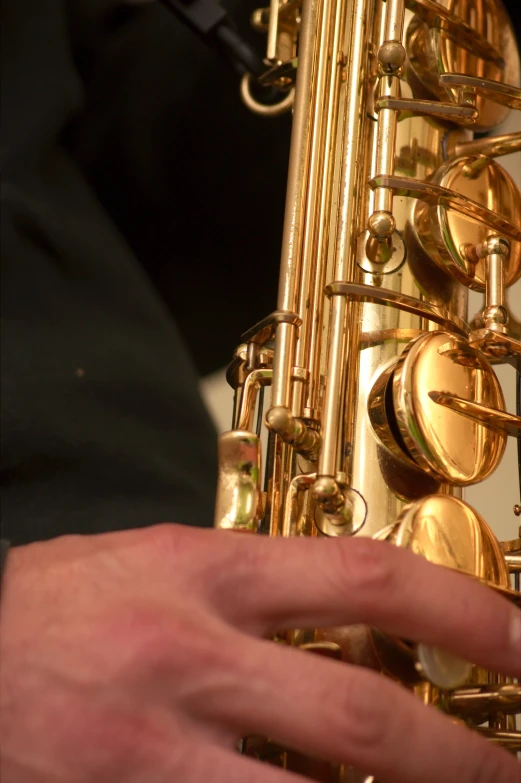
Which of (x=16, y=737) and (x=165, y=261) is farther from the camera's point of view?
(x=165, y=261)

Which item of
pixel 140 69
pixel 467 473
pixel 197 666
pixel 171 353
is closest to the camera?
pixel 197 666

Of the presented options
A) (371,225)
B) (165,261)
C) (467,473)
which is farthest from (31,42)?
(467,473)

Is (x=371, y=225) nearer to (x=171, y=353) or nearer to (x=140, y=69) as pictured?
(x=171, y=353)

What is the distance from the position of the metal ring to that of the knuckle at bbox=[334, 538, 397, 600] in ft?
1.50

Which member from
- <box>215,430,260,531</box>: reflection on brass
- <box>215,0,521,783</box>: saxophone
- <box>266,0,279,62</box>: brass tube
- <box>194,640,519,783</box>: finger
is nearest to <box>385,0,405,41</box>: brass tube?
<box>215,0,521,783</box>: saxophone

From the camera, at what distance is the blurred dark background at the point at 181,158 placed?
1006 millimetres

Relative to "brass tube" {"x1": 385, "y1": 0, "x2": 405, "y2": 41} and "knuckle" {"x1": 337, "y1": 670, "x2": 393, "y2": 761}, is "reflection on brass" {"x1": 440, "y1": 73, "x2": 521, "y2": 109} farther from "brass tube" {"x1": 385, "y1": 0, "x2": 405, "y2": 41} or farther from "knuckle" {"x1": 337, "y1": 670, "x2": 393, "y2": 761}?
"knuckle" {"x1": 337, "y1": 670, "x2": 393, "y2": 761}

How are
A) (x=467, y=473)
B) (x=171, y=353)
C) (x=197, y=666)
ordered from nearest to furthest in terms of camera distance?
(x=197, y=666)
(x=467, y=473)
(x=171, y=353)

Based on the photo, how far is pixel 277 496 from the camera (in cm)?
46

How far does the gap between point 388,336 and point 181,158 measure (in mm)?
620

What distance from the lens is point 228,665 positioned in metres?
0.34

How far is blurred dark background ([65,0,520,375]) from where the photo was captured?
1.01 meters

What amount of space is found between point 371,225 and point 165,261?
598mm

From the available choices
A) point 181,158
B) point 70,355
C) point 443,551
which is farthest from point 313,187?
point 181,158
